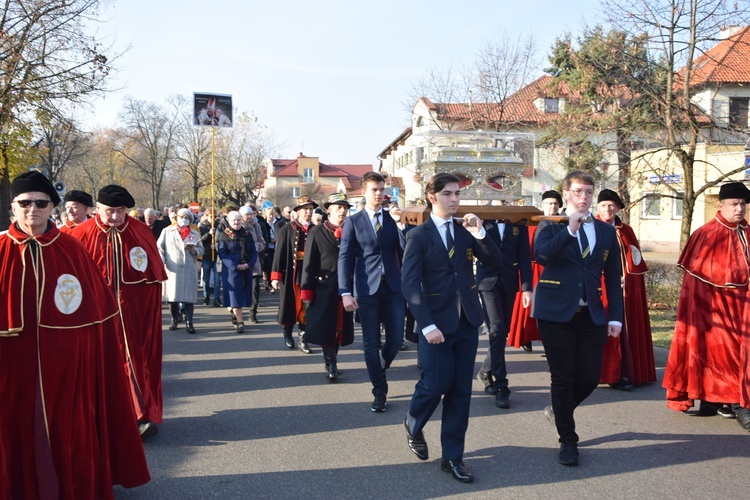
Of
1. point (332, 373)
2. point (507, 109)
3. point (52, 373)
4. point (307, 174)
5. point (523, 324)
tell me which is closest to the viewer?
point (52, 373)

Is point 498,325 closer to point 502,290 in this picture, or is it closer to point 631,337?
point 502,290

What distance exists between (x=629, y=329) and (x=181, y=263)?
6.92 metres

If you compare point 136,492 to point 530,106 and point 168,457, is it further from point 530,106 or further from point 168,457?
point 530,106

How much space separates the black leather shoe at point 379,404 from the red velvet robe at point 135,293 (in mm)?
1898

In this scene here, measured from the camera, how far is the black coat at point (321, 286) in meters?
7.61

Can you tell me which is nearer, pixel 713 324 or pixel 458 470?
pixel 458 470

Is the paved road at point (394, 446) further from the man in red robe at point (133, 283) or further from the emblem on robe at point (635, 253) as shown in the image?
the emblem on robe at point (635, 253)

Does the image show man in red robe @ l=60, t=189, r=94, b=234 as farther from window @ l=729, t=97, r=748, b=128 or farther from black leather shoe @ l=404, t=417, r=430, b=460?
window @ l=729, t=97, r=748, b=128

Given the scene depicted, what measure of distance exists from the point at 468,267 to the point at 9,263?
112 inches

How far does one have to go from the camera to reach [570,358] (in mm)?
4977

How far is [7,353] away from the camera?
12.6 feet

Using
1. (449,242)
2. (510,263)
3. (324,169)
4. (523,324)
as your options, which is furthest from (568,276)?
(324,169)

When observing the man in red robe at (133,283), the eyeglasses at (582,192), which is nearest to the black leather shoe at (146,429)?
A: the man in red robe at (133,283)

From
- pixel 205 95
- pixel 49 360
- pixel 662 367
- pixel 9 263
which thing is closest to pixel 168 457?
pixel 49 360
